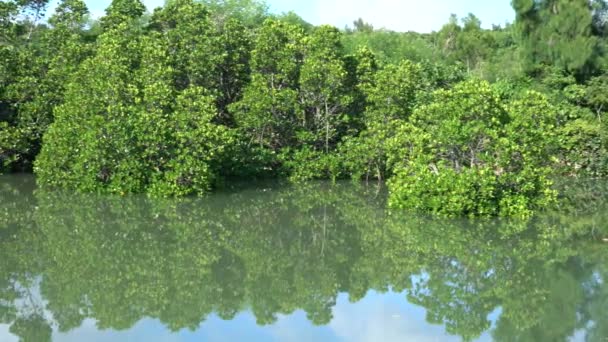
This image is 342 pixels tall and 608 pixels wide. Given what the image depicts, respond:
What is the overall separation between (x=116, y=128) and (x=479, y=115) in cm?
752

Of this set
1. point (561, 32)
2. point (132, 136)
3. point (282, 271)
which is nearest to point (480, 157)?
point (282, 271)

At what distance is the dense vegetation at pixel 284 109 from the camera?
1247 centimetres

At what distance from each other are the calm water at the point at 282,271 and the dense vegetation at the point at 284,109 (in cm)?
118

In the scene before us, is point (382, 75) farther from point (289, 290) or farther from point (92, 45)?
point (289, 290)

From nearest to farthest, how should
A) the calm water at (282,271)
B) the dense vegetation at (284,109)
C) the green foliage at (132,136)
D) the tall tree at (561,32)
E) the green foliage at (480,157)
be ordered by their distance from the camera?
the calm water at (282,271), the green foliage at (480,157), the dense vegetation at (284,109), the green foliage at (132,136), the tall tree at (561,32)

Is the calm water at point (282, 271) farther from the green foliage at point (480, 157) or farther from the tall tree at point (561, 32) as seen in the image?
the tall tree at point (561, 32)

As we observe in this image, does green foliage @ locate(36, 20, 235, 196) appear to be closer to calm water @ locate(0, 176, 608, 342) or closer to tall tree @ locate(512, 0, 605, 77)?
calm water @ locate(0, 176, 608, 342)

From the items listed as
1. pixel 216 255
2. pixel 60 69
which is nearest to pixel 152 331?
pixel 216 255

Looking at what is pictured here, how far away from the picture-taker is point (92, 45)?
760 inches

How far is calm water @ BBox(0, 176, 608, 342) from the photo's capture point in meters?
6.86

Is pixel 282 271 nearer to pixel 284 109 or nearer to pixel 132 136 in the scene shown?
pixel 132 136

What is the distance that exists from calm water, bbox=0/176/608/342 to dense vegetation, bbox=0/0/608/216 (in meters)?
1.18

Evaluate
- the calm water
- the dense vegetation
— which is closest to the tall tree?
the dense vegetation

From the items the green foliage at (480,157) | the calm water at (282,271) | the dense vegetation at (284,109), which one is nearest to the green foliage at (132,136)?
Answer: the dense vegetation at (284,109)
